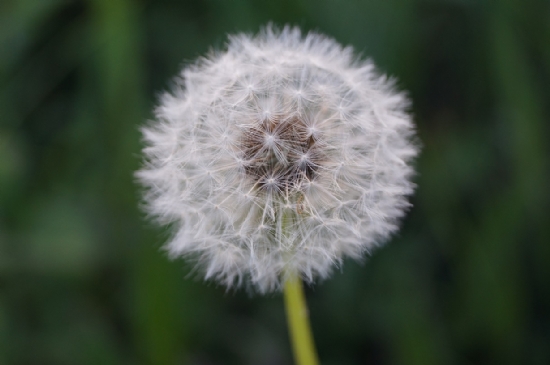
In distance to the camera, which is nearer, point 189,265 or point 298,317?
point 298,317

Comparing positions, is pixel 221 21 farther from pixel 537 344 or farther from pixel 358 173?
pixel 537 344

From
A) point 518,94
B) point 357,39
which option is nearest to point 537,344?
point 518,94

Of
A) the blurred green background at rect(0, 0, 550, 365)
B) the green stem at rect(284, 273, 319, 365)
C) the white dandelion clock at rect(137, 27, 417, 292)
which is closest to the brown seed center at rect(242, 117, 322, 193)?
the white dandelion clock at rect(137, 27, 417, 292)

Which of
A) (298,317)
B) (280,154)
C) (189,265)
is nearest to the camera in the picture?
(298,317)

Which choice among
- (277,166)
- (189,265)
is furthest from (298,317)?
(189,265)

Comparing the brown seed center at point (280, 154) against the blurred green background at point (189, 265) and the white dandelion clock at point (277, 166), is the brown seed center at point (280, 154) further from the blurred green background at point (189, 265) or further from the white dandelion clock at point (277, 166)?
the blurred green background at point (189, 265)

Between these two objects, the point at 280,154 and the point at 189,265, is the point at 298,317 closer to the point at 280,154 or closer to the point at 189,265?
the point at 280,154
